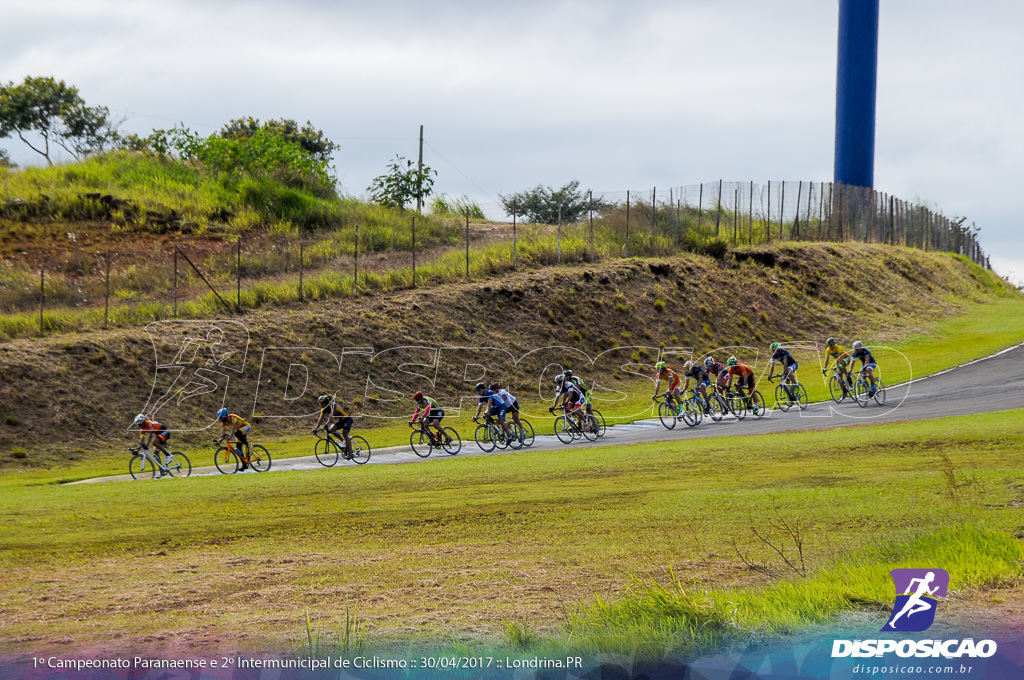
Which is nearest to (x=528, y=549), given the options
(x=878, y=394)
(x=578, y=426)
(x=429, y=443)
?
(x=429, y=443)

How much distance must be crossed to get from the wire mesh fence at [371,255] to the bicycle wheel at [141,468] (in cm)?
1233

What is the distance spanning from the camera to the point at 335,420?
30.2 meters

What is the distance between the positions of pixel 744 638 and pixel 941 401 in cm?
2853

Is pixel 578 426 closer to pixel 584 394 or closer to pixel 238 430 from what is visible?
pixel 584 394

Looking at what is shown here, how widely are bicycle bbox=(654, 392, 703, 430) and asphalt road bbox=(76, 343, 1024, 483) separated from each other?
0.30 meters

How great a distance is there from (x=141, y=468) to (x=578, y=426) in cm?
1333

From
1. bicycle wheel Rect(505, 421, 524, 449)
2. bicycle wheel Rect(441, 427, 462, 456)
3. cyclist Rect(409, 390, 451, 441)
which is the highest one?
cyclist Rect(409, 390, 451, 441)

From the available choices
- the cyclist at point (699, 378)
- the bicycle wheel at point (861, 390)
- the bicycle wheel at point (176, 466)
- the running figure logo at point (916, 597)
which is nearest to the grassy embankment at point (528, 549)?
the running figure logo at point (916, 597)

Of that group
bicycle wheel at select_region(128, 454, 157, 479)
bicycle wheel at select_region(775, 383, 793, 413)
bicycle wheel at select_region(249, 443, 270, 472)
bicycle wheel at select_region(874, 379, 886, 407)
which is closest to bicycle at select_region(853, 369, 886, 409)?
bicycle wheel at select_region(874, 379, 886, 407)

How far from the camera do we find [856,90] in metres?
73.4

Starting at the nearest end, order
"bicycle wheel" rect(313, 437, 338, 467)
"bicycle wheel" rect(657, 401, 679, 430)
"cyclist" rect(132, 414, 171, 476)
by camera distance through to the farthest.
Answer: "cyclist" rect(132, 414, 171, 476)
"bicycle wheel" rect(313, 437, 338, 467)
"bicycle wheel" rect(657, 401, 679, 430)

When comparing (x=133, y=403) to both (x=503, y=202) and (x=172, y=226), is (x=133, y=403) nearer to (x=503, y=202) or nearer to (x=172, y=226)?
(x=172, y=226)

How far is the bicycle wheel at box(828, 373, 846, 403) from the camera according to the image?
36375 millimetres

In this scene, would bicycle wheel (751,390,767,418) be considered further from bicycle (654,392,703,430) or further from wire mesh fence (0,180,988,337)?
wire mesh fence (0,180,988,337)
